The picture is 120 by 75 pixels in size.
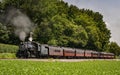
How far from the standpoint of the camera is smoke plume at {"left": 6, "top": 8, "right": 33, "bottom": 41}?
8981 cm

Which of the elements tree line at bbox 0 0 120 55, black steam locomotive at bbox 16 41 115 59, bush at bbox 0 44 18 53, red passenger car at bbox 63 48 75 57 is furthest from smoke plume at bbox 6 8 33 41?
black steam locomotive at bbox 16 41 115 59

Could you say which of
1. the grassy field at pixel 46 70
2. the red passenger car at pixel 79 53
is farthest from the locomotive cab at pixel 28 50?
the grassy field at pixel 46 70

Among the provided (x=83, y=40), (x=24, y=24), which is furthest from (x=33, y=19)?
(x=83, y=40)

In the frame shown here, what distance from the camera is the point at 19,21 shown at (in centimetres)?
9112

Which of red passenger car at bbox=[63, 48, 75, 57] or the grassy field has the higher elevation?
red passenger car at bbox=[63, 48, 75, 57]

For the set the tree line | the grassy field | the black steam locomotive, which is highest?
the tree line

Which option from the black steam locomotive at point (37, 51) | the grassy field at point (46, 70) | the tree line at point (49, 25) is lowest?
the grassy field at point (46, 70)

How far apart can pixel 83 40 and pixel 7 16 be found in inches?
1062

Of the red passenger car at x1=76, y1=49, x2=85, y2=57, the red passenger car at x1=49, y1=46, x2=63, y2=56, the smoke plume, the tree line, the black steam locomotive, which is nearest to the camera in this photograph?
the black steam locomotive

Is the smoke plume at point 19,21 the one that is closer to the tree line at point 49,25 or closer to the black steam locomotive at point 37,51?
the tree line at point 49,25

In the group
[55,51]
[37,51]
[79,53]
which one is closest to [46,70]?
[37,51]

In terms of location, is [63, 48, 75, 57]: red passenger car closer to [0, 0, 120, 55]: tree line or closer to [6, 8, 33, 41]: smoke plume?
[0, 0, 120, 55]: tree line

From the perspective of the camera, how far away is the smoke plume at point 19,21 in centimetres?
8981

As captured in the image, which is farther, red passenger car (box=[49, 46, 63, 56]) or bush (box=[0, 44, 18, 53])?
bush (box=[0, 44, 18, 53])
